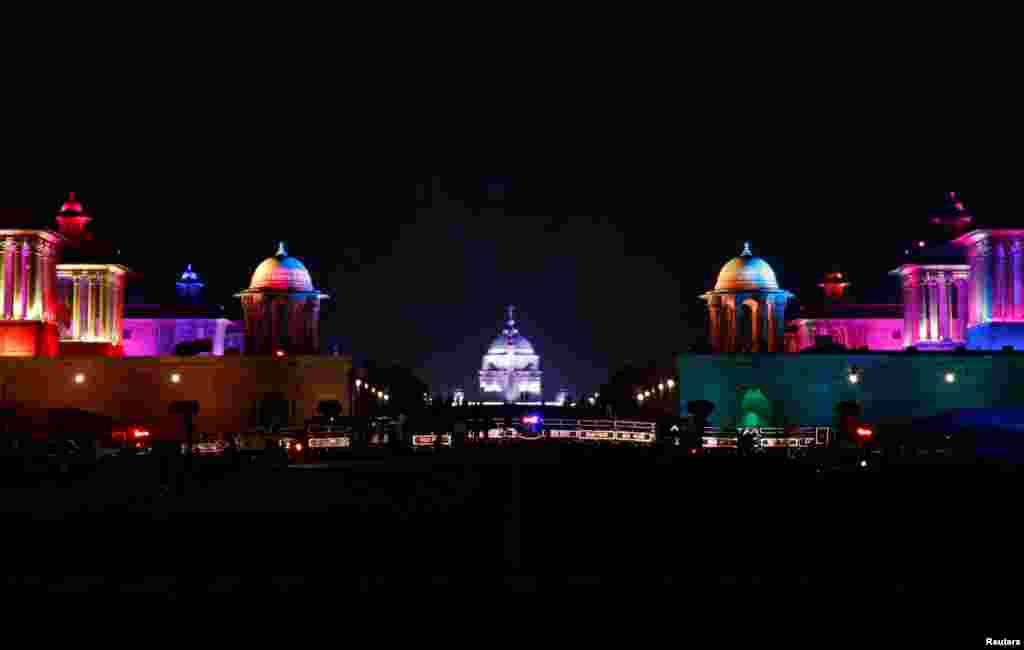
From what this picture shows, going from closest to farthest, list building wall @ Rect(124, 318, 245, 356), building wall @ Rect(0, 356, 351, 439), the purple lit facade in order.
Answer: building wall @ Rect(0, 356, 351, 439), the purple lit facade, building wall @ Rect(124, 318, 245, 356)

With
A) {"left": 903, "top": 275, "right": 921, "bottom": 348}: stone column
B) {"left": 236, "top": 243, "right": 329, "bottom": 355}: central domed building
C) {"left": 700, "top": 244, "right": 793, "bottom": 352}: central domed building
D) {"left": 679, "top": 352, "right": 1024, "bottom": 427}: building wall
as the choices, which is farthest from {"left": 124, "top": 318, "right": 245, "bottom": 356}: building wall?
{"left": 679, "top": 352, "right": 1024, "bottom": 427}: building wall

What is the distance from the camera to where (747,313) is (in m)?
86.7

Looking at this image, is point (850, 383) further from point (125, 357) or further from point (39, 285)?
point (39, 285)

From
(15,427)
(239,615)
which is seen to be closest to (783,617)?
(239,615)

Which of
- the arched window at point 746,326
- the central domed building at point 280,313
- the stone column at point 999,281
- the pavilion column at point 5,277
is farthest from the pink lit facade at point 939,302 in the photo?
the pavilion column at point 5,277

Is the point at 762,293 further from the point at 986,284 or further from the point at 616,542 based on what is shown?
the point at 616,542

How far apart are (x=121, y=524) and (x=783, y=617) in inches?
615

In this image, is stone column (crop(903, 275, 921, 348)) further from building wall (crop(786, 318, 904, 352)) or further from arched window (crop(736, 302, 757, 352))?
arched window (crop(736, 302, 757, 352))

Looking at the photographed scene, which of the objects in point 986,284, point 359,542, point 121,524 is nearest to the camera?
point 359,542

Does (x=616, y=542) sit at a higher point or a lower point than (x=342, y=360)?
lower

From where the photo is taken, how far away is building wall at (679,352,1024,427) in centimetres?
7444

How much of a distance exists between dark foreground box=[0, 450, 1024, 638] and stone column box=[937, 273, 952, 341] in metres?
58.0

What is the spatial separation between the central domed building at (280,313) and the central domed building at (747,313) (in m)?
24.9

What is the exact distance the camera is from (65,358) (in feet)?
255
